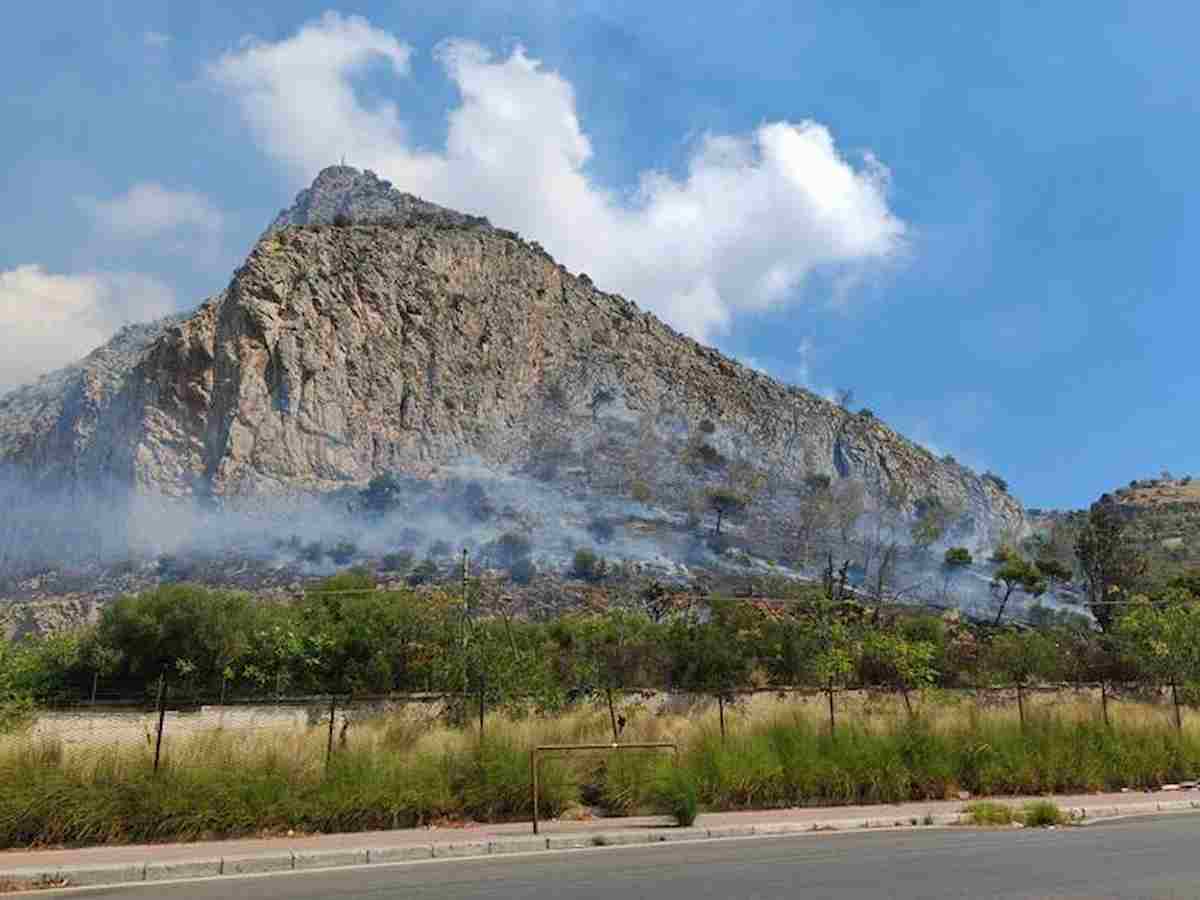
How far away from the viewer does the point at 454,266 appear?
5089 inches

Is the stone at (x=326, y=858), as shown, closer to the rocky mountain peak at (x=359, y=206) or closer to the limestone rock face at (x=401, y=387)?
the limestone rock face at (x=401, y=387)

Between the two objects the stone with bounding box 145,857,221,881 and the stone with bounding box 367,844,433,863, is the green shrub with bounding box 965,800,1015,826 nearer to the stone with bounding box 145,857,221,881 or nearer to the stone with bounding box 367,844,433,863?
the stone with bounding box 367,844,433,863

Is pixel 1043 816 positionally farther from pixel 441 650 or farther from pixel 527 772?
pixel 441 650

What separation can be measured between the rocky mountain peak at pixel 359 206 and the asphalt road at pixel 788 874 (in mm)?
128829

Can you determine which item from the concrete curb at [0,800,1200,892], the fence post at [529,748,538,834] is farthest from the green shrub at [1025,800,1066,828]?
the fence post at [529,748,538,834]

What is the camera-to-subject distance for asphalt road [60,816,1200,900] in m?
9.54

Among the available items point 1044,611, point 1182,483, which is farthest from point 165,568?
point 1182,483

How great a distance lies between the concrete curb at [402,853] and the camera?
10922mm

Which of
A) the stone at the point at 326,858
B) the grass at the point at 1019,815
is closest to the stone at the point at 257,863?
the stone at the point at 326,858

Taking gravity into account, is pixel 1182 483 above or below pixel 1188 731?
above

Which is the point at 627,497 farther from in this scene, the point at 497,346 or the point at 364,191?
the point at 364,191

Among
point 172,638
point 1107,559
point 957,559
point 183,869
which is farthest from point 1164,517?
point 183,869

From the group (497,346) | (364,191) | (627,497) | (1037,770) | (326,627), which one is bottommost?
(1037,770)

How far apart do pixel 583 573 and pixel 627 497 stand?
2476 cm
